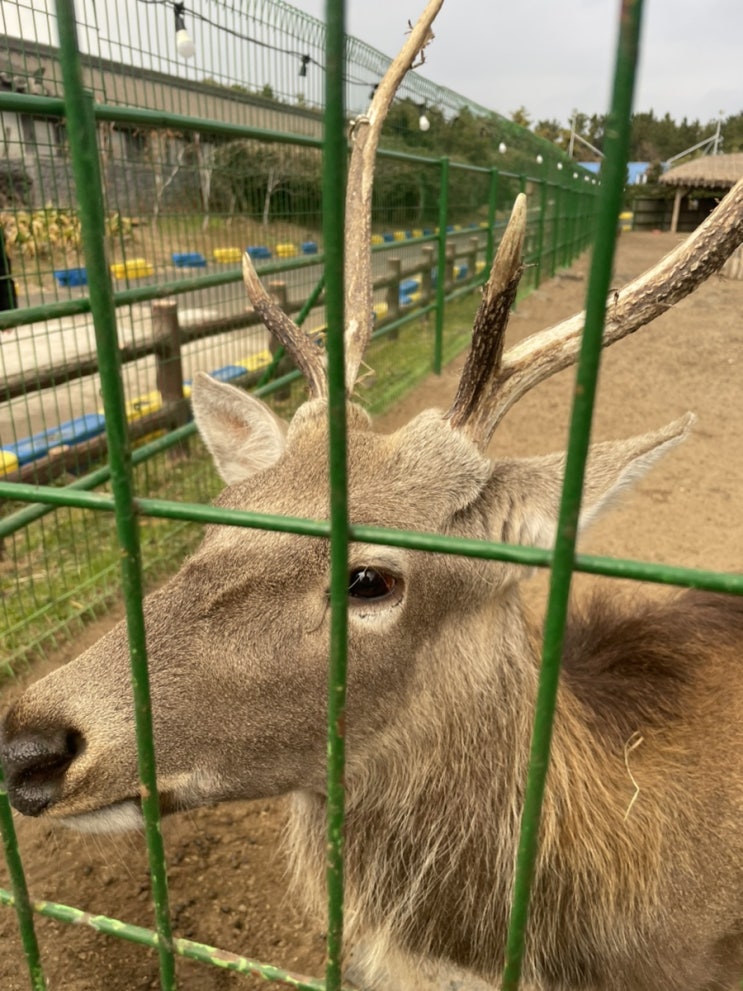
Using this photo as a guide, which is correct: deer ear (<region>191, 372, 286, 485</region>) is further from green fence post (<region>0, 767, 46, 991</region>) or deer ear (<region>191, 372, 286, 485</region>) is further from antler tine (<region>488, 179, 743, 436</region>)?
green fence post (<region>0, 767, 46, 991</region>)

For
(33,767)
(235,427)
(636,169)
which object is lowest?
(33,767)

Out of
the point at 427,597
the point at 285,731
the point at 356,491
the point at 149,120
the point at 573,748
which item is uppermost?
the point at 149,120

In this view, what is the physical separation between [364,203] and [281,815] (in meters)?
2.22

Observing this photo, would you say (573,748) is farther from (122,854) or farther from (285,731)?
(122,854)

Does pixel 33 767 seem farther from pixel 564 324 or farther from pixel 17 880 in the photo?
pixel 564 324

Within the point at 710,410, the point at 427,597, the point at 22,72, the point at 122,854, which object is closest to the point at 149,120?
the point at 22,72

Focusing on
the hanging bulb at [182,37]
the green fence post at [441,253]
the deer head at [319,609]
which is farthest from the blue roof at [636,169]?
the deer head at [319,609]

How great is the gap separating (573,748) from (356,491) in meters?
0.83

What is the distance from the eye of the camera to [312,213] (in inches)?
225

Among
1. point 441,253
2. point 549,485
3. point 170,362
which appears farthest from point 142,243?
point 441,253

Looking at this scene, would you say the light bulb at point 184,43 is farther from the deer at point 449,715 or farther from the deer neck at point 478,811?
the deer neck at point 478,811

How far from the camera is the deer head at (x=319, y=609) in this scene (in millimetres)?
1399

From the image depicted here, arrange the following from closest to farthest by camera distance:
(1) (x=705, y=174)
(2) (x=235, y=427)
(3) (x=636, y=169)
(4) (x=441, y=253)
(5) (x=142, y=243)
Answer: (2) (x=235, y=427) → (5) (x=142, y=243) → (4) (x=441, y=253) → (1) (x=705, y=174) → (3) (x=636, y=169)

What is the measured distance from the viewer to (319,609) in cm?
161
